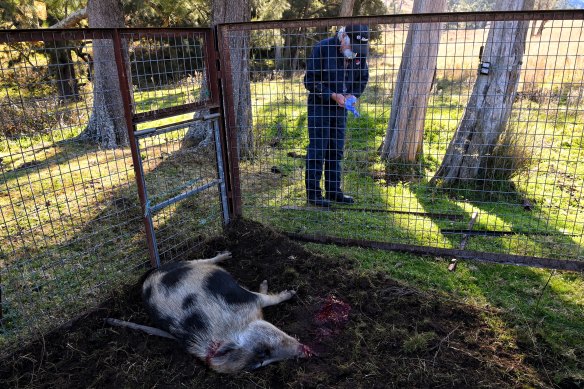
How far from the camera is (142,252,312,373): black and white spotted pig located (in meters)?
2.93

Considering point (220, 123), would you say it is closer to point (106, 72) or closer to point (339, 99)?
point (339, 99)

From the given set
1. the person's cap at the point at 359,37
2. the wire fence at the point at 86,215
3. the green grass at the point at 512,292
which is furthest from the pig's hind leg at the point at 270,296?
the person's cap at the point at 359,37

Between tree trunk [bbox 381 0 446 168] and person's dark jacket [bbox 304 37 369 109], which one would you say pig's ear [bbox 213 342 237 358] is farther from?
tree trunk [bbox 381 0 446 168]

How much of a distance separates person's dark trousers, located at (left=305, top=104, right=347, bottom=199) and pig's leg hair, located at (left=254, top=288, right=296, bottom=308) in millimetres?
1654

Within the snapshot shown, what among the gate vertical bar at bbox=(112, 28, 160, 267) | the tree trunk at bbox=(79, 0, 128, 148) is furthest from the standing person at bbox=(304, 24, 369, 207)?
the tree trunk at bbox=(79, 0, 128, 148)

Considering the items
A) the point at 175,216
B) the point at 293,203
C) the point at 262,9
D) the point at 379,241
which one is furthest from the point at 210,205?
the point at 262,9

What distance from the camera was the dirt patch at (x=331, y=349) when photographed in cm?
281

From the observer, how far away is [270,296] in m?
3.47

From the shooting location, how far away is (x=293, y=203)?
17.5ft

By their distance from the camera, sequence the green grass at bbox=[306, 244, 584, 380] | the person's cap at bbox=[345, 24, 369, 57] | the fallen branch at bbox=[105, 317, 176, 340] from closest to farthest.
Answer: the green grass at bbox=[306, 244, 584, 380]
the fallen branch at bbox=[105, 317, 176, 340]
the person's cap at bbox=[345, 24, 369, 57]

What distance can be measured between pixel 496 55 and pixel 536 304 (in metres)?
3.21

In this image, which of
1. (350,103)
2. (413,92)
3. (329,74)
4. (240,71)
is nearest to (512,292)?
(350,103)

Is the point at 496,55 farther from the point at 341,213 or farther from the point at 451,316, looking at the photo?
the point at 451,316

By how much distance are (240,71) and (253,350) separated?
163 inches
